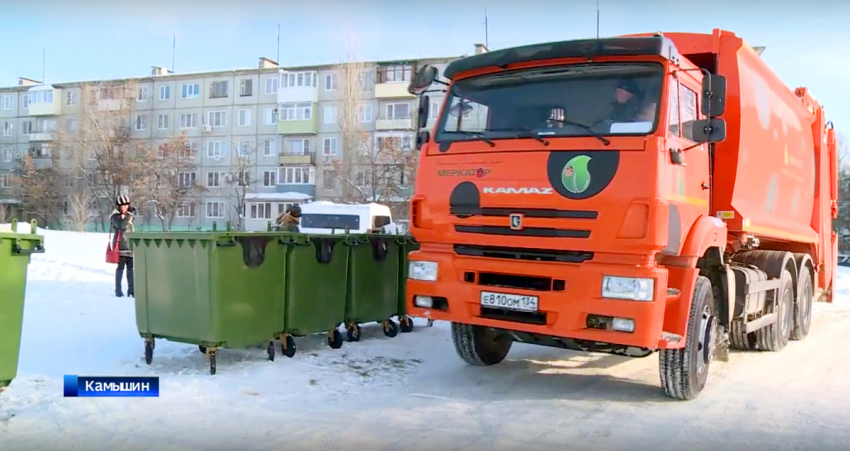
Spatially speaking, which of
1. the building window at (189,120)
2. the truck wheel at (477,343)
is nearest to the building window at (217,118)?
the building window at (189,120)

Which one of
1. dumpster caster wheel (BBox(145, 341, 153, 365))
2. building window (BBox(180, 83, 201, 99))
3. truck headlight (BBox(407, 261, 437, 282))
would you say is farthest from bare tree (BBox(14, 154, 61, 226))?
truck headlight (BBox(407, 261, 437, 282))

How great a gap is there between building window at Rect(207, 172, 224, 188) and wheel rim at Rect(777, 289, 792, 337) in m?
47.2

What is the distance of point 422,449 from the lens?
15.2 feet

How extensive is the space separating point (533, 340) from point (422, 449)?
229cm

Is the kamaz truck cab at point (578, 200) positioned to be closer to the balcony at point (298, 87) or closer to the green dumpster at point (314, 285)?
the green dumpster at point (314, 285)

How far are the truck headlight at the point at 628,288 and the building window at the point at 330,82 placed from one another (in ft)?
148

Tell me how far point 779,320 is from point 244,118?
1862 inches

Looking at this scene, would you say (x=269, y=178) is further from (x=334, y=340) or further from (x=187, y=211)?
(x=334, y=340)

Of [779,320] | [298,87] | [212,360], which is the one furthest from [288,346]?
[298,87]

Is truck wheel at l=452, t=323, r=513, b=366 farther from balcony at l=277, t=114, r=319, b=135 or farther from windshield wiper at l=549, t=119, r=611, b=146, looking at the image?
balcony at l=277, t=114, r=319, b=135

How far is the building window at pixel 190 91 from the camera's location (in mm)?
52969

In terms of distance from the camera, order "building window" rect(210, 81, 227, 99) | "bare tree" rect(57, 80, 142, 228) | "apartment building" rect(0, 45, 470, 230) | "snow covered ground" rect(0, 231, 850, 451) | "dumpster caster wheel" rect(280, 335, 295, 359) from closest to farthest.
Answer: "snow covered ground" rect(0, 231, 850, 451) → "dumpster caster wheel" rect(280, 335, 295, 359) → "bare tree" rect(57, 80, 142, 228) → "apartment building" rect(0, 45, 470, 230) → "building window" rect(210, 81, 227, 99)

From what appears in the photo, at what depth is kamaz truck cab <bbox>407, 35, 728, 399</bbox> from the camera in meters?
5.36

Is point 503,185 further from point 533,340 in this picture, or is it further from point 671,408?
point 671,408
